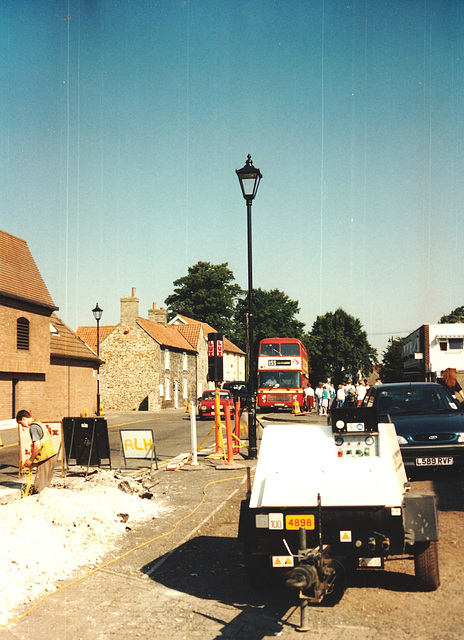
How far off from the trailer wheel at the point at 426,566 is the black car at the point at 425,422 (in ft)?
14.6

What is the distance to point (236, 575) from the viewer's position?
21.3 ft

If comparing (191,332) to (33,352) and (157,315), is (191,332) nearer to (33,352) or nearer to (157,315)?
(157,315)

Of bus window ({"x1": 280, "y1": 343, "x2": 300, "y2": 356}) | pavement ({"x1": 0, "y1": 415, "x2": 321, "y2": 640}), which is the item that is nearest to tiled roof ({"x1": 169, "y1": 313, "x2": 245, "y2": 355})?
bus window ({"x1": 280, "y1": 343, "x2": 300, "y2": 356})

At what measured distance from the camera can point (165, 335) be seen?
59.4 meters

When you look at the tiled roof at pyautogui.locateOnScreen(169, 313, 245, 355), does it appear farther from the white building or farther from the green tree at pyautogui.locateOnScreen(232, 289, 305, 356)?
the white building

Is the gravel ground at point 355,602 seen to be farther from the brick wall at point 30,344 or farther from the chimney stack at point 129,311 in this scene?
the chimney stack at point 129,311

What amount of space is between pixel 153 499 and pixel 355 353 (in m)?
84.1

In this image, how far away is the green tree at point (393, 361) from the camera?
309 ft

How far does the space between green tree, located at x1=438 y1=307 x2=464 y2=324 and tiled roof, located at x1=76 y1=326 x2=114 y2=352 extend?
260ft

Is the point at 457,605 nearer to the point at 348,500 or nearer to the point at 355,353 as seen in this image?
the point at 348,500

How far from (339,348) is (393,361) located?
11.9m

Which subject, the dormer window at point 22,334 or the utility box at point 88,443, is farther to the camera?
the dormer window at point 22,334

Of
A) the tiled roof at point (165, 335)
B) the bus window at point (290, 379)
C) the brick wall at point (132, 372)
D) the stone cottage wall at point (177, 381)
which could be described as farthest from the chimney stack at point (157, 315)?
the bus window at point (290, 379)

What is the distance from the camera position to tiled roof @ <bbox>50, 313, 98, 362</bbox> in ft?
130
